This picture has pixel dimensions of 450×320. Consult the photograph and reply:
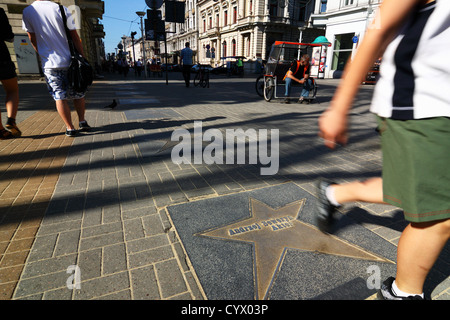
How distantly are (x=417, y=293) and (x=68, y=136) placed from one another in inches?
208

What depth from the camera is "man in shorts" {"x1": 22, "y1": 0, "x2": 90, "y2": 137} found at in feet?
13.5

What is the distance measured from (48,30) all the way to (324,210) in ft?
15.8

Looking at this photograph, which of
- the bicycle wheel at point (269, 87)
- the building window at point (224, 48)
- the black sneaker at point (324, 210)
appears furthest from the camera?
the building window at point (224, 48)

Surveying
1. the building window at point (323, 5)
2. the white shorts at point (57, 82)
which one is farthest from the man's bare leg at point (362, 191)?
the building window at point (323, 5)

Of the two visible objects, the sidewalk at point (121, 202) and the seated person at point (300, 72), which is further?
the seated person at point (300, 72)

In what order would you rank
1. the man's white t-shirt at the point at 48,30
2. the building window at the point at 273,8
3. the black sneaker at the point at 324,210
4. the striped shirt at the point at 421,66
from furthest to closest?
the building window at the point at 273,8, the man's white t-shirt at the point at 48,30, the black sneaker at the point at 324,210, the striped shirt at the point at 421,66

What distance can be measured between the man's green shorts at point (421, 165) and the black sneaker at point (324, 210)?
0.57 meters

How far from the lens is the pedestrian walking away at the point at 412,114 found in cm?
110

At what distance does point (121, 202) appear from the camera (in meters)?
2.62

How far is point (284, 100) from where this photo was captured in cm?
970

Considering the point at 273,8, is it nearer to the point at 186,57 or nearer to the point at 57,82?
the point at 186,57

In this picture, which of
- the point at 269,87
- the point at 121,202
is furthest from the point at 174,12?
the point at 121,202

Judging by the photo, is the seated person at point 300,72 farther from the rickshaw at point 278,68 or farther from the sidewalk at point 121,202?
the sidewalk at point 121,202
